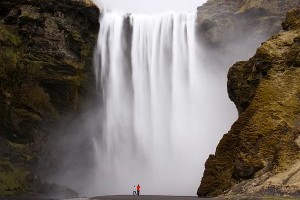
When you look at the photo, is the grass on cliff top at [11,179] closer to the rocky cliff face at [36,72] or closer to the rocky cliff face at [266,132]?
the rocky cliff face at [36,72]

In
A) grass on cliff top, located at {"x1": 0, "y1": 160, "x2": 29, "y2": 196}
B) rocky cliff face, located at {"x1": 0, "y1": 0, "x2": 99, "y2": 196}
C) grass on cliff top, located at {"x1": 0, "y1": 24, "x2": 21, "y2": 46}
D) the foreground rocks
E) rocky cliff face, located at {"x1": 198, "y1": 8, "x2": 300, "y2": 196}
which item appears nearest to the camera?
rocky cliff face, located at {"x1": 198, "y1": 8, "x2": 300, "y2": 196}

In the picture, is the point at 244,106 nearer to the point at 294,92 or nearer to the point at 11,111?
the point at 294,92

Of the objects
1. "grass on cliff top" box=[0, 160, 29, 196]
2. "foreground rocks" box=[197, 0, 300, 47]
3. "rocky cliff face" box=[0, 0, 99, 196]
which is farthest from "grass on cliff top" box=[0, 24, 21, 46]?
"foreground rocks" box=[197, 0, 300, 47]

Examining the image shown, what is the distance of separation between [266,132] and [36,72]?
42.5 metres

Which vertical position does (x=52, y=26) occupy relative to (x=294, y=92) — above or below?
above

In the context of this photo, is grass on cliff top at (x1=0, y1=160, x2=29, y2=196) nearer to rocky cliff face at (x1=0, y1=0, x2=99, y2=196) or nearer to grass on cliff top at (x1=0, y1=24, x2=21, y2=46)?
rocky cliff face at (x1=0, y1=0, x2=99, y2=196)

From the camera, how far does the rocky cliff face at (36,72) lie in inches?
2467

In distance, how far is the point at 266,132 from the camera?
114 ft

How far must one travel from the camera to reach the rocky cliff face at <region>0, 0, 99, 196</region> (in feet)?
206

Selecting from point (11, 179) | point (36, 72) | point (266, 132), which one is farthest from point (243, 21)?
point (266, 132)

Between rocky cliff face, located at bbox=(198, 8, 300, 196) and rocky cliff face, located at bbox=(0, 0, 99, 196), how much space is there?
3220cm

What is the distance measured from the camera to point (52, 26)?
71438 mm

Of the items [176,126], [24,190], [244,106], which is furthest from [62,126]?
[244,106]

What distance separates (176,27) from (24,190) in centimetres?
4452
